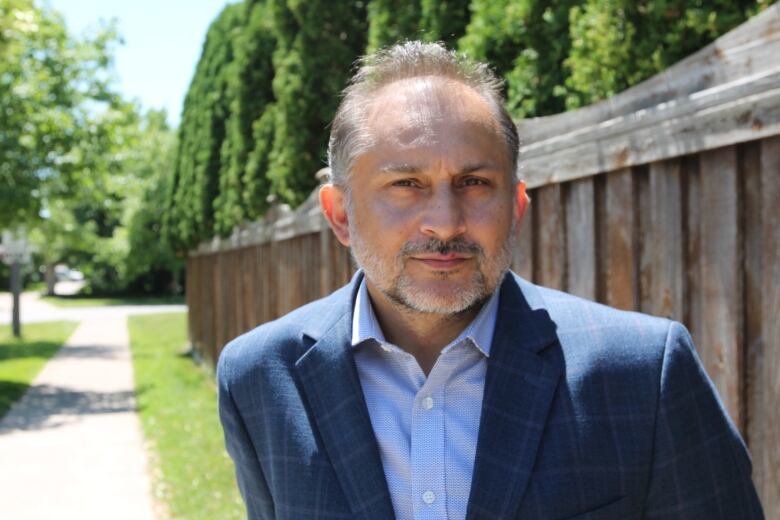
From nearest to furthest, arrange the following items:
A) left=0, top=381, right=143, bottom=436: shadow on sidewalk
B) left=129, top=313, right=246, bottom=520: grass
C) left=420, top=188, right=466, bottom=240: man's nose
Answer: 1. left=420, top=188, right=466, bottom=240: man's nose
2. left=129, top=313, right=246, bottom=520: grass
3. left=0, top=381, right=143, bottom=436: shadow on sidewalk

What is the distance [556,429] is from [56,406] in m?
12.4

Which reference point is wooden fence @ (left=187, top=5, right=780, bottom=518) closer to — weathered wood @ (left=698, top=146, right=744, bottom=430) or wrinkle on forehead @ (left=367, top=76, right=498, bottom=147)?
weathered wood @ (left=698, top=146, right=744, bottom=430)

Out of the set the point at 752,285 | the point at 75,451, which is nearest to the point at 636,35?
the point at 752,285

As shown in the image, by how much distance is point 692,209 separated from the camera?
299 cm

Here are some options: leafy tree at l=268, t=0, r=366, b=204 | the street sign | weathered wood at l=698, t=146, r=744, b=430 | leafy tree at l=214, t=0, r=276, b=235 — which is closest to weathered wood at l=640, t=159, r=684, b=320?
weathered wood at l=698, t=146, r=744, b=430

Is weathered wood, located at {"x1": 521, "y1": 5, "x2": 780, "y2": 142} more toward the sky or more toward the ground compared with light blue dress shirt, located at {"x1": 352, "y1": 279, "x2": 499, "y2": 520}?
more toward the sky

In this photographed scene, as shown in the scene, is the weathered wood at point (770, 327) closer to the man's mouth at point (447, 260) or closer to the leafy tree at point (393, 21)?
the man's mouth at point (447, 260)

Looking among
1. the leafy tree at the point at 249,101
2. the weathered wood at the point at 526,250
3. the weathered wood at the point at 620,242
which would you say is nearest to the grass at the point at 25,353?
the leafy tree at the point at 249,101

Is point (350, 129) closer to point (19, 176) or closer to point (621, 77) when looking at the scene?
point (621, 77)

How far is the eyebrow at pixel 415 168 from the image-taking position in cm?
190

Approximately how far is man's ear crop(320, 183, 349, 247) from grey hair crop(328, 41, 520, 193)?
45mm

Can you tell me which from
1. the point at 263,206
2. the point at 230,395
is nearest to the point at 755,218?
the point at 230,395

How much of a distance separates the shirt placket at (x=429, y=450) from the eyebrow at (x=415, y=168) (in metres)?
0.40

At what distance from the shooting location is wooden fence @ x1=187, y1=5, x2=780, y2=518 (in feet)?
8.77
